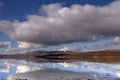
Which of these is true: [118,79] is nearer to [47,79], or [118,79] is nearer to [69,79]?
[69,79]

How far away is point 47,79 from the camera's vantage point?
Answer: 145 feet

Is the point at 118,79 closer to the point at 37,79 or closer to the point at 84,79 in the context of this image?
the point at 84,79

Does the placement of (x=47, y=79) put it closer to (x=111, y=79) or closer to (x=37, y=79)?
(x=37, y=79)

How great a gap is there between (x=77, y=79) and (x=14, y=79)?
9137 millimetres

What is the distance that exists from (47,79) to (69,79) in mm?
3239

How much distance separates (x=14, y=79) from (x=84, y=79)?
1010 centimetres

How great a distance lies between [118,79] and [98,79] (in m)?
2.85

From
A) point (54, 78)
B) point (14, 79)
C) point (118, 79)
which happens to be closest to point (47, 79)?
point (54, 78)

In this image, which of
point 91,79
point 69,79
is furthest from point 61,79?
point 91,79

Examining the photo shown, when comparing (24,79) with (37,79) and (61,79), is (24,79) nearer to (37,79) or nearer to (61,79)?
(37,79)

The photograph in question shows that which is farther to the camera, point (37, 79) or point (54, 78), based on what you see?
point (54, 78)

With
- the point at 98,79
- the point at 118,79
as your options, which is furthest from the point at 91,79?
the point at 118,79

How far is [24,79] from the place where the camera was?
145ft

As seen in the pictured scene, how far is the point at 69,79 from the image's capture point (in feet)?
147
